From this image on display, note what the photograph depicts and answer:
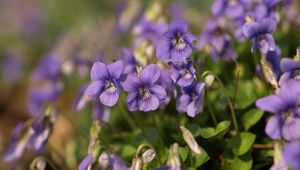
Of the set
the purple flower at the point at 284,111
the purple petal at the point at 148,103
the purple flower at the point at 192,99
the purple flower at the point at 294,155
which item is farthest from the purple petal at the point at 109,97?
the purple flower at the point at 294,155

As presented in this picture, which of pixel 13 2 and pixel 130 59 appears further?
pixel 13 2

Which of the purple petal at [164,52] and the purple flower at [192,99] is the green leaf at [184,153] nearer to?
the purple flower at [192,99]

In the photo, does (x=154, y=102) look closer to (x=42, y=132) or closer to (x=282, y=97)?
(x=282, y=97)

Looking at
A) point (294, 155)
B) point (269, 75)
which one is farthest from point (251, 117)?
point (294, 155)

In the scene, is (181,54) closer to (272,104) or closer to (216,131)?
(216,131)

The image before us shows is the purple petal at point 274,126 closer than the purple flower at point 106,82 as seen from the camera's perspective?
Yes

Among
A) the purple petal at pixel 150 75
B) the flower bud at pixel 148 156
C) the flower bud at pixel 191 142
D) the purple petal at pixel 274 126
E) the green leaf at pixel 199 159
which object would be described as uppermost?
the purple petal at pixel 150 75

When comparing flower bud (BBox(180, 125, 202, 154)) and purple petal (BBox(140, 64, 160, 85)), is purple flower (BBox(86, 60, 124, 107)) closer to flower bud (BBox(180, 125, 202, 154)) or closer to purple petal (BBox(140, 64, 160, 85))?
purple petal (BBox(140, 64, 160, 85))

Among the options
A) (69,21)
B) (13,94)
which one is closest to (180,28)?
(13,94)
